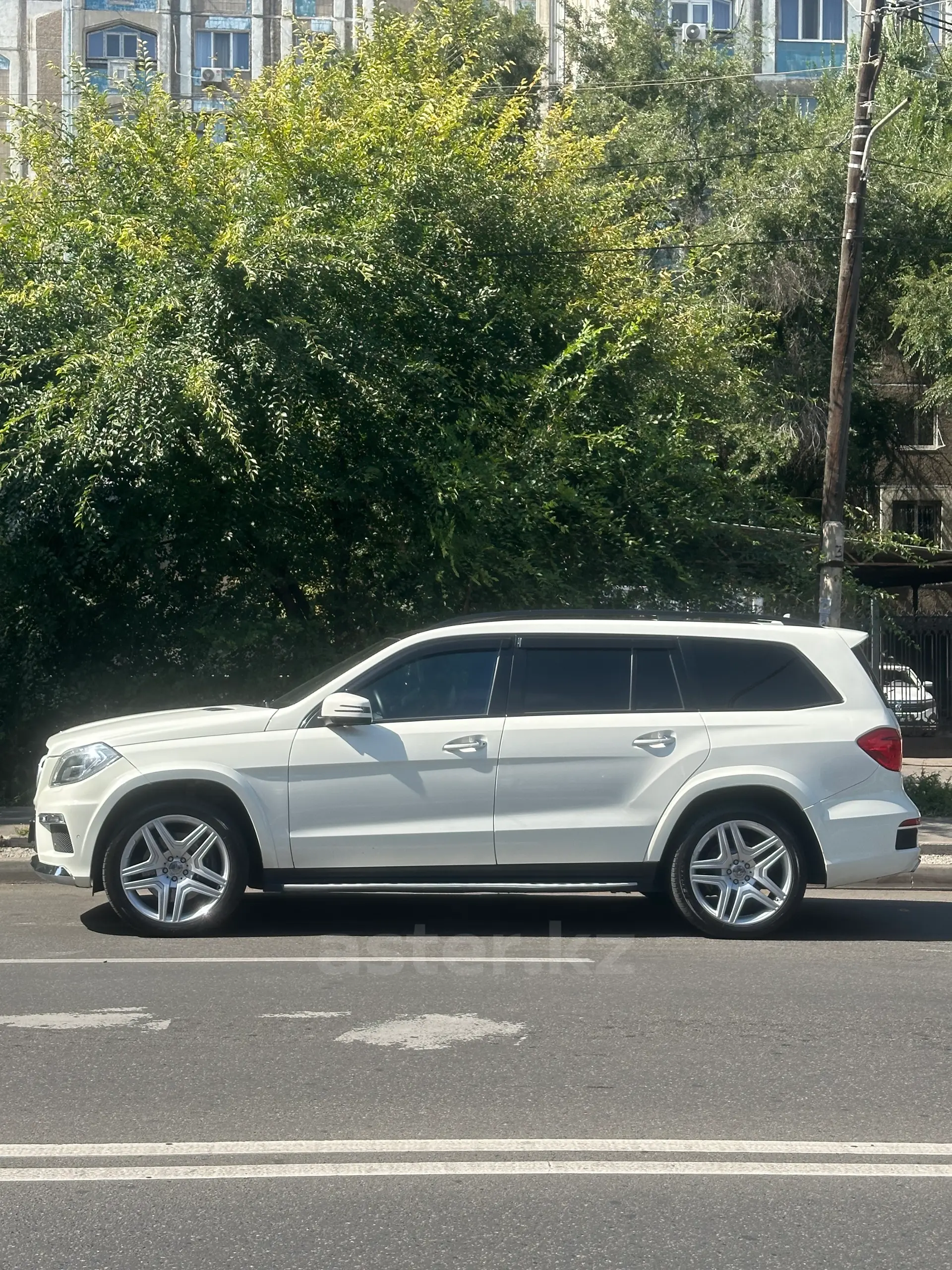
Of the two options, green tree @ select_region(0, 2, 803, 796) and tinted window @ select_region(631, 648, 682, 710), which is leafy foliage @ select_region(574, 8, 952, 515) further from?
tinted window @ select_region(631, 648, 682, 710)

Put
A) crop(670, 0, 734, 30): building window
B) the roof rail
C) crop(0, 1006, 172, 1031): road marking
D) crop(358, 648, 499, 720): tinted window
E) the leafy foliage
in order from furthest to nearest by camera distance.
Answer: crop(670, 0, 734, 30): building window → the leafy foliage → the roof rail → crop(358, 648, 499, 720): tinted window → crop(0, 1006, 172, 1031): road marking

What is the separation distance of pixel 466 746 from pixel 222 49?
43.9 m

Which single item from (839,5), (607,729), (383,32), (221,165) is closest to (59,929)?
(607,729)

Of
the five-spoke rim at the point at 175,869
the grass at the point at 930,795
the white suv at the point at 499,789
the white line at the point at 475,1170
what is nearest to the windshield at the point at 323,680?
the white suv at the point at 499,789

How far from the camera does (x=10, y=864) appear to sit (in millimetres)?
10250

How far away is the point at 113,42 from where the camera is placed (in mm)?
45406

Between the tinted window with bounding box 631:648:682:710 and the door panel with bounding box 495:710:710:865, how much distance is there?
18 centimetres

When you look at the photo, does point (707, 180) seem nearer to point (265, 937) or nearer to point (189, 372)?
point (189, 372)

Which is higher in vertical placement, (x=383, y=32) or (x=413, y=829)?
(x=383, y=32)

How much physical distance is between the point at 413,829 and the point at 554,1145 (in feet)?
10.9

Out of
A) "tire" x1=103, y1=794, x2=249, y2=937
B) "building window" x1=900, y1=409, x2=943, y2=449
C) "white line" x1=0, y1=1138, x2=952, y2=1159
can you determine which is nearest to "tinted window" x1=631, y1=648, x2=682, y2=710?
"tire" x1=103, y1=794, x2=249, y2=937

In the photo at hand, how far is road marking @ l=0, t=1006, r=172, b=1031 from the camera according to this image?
239 inches

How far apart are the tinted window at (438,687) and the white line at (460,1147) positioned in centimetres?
355

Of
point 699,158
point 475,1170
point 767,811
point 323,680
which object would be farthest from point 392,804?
point 699,158
